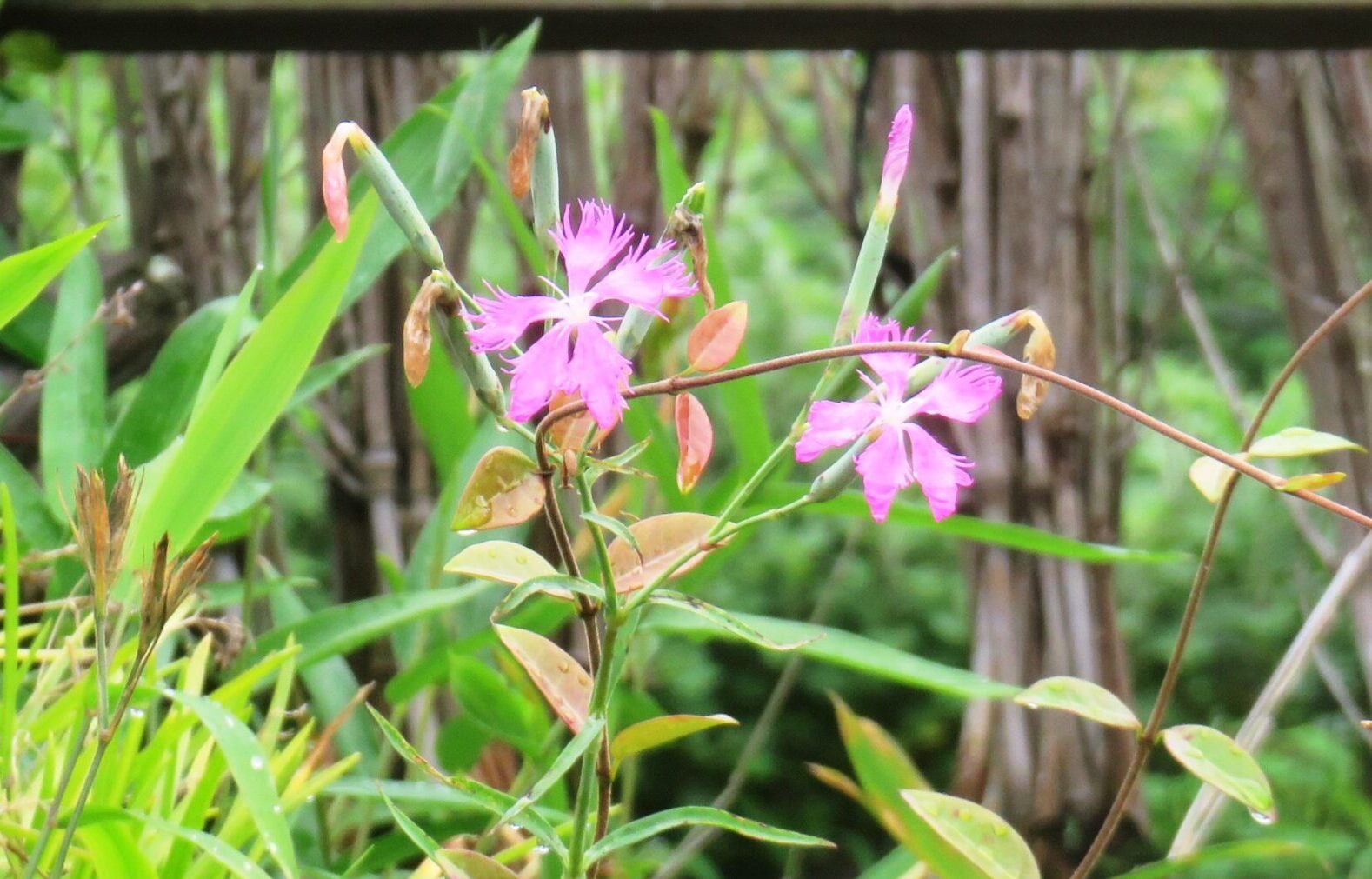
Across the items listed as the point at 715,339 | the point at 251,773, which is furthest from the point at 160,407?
the point at 715,339

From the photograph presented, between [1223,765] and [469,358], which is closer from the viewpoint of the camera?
[469,358]

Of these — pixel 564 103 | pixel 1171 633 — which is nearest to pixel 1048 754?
pixel 564 103

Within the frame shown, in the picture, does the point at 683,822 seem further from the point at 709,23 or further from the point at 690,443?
the point at 709,23

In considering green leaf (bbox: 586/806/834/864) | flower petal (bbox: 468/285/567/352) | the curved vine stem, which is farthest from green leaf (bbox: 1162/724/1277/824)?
flower petal (bbox: 468/285/567/352)

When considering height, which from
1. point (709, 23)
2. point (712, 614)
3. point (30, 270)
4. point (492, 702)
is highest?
point (709, 23)

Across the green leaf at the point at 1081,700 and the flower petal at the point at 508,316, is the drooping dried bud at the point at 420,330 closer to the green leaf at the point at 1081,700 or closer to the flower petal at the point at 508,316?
the flower petal at the point at 508,316

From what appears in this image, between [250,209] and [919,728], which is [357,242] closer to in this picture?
[250,209]

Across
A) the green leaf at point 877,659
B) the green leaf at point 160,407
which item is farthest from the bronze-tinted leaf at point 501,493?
the green leaf at point 160,407
